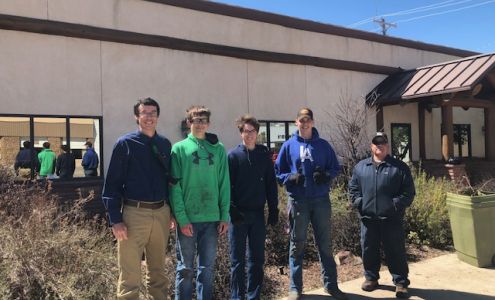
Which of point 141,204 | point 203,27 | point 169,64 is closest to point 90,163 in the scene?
point 169,64

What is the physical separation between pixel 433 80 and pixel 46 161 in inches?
393

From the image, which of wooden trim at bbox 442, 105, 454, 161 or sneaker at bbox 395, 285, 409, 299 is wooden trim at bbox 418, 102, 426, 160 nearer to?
wooden trim at bbox 442, 105, 454, 161

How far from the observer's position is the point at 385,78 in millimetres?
14430

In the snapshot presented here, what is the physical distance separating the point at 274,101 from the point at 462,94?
5.19m

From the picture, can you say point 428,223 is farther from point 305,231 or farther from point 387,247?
point 305,231

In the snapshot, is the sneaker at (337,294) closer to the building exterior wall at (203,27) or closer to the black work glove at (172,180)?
the black work glove at (172,180)

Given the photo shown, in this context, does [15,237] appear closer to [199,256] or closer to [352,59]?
[199,256]

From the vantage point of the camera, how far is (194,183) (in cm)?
385

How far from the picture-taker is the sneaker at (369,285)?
5.05 metres

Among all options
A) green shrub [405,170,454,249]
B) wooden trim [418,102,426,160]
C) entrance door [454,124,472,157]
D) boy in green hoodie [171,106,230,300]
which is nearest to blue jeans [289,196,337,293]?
boy in green hoodie [171,106,230,300]

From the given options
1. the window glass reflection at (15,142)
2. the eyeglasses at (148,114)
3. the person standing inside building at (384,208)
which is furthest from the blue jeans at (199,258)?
the window glass reflection at (15,142)

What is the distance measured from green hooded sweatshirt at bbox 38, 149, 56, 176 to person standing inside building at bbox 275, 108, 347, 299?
5584mm

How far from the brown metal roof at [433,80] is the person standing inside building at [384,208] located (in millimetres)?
7548

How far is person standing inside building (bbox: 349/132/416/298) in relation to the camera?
4.89 m
